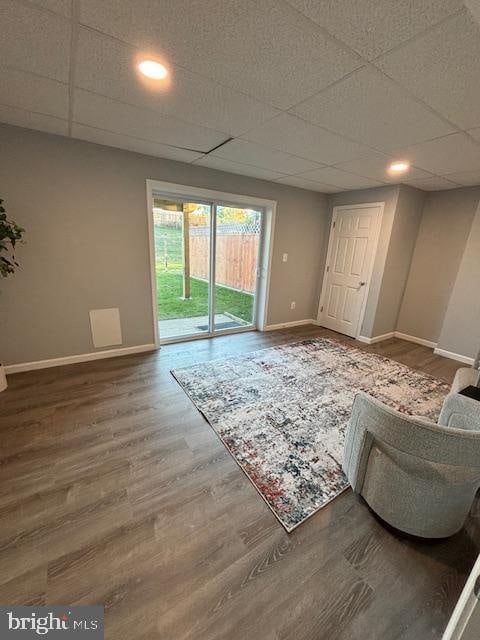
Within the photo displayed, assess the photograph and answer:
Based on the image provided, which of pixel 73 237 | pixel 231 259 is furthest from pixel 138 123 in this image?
pixel 231 259

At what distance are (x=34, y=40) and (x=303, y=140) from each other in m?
1.88

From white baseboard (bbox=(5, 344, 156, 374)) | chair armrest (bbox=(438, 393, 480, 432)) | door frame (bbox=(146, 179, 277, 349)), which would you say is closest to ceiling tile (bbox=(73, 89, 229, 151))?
door frame (bbox=(146, 179, 277, 349))

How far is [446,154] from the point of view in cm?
239

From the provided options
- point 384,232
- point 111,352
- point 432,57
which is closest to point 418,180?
point 384,232

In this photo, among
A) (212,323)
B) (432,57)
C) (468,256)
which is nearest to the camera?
(432,57)

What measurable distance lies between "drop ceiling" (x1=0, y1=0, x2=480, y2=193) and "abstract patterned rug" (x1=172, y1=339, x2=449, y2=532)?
7.73 ft

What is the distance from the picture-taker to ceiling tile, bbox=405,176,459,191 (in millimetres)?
3321

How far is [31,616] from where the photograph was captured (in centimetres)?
103

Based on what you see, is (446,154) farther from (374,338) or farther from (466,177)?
(374,338)

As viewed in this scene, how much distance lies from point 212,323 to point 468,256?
150 inches

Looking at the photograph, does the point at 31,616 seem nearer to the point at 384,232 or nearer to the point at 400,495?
the point at 400,495

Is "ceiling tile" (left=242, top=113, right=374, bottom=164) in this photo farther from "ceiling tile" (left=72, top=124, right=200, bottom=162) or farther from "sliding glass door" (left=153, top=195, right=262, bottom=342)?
"sliding glass door" (left=153, top=195, right=262, bottom=342)

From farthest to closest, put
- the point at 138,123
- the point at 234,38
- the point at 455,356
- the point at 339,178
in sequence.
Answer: the point at 455,356, the point at 339,178, the point at 138,123, the point at 234,38

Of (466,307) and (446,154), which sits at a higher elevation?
(446,154)
